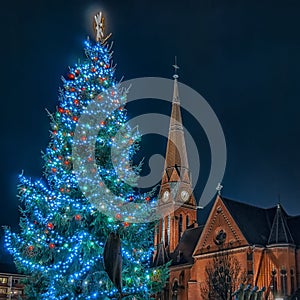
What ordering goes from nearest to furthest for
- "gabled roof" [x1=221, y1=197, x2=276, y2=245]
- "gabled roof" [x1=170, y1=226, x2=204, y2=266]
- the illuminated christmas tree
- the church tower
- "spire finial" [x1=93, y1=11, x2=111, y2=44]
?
the illuminated christmas tree < "spire finial" [x1=93, y1=11, x2=111, y2=44] < "gabled roof" [x1=221, y1=197, x2=276, y2=245] < "gabled roof" [x1=170, y1=226, x2=204, y2=266] < the church tower

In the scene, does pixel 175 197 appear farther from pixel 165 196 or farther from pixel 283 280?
pixel 283 280

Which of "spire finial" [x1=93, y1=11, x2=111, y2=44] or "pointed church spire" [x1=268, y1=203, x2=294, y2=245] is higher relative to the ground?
"spire finial" [x1=93, y1=11, x2=111, y2=44]

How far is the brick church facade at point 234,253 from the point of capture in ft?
159

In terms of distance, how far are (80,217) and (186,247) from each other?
157 ft

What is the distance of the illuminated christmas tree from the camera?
18.4 m

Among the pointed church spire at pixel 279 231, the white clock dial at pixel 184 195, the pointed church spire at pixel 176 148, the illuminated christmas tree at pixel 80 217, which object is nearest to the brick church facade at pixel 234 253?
the pointed church spire at pixel 279 231

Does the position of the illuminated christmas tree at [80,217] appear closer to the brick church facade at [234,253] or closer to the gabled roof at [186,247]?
the brick church facade at [234,253]

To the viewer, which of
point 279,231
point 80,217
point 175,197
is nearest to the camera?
point 80,217

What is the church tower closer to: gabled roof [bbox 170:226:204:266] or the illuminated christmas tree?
gabled roof [bbox 170:226:204:266]

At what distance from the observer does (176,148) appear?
2997 inches

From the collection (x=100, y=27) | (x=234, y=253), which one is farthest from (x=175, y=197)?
(x=100, y=27)

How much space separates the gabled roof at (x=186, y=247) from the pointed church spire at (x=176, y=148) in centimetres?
999

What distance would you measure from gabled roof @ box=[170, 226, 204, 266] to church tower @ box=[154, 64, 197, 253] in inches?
95.1

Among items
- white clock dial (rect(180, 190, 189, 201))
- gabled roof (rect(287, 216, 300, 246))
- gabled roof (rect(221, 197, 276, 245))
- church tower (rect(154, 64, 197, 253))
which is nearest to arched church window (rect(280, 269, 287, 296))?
gabled roof (rect(287, 216, 300, 246))
